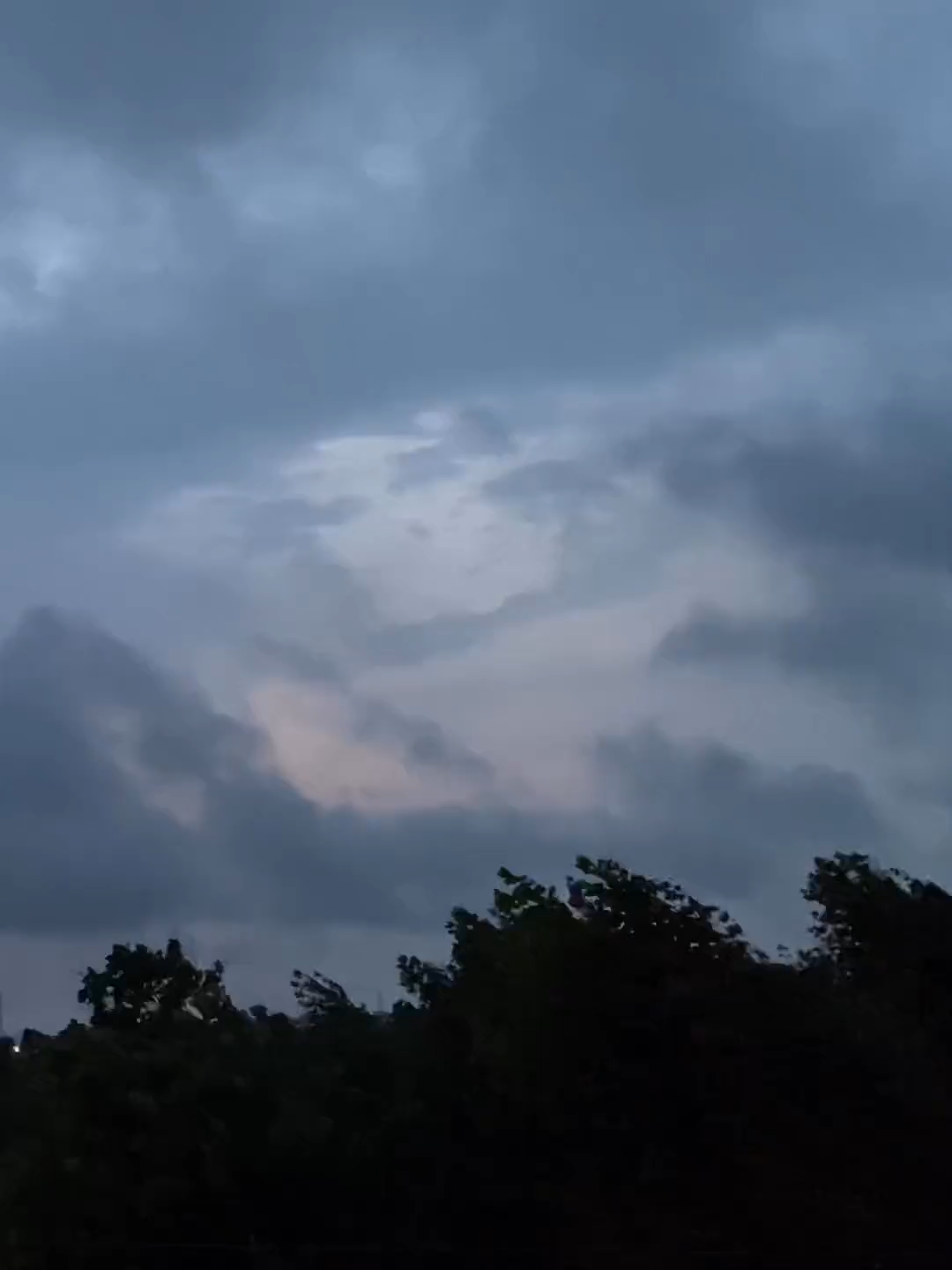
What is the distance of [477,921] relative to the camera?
19.1 meters

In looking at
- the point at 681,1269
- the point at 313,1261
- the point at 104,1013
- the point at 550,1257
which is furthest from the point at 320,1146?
the point at 104,1013

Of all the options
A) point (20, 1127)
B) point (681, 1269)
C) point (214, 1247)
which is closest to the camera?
point (681, 1269)

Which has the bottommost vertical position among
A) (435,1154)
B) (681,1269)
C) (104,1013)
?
(681,1269)

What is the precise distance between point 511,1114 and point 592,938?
190 centimetres

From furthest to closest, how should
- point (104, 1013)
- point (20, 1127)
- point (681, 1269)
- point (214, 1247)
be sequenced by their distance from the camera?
point (104, 1013)
point (20, 1127)
point (214, 1247)
point (681, 1269)

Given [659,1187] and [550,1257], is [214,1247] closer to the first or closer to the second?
[550,1257]

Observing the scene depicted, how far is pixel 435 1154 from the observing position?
17.4 metres

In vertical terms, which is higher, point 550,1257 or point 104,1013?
point 104,1013

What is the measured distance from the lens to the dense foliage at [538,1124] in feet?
54.3

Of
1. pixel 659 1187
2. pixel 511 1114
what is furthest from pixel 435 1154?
pixel 659 1187

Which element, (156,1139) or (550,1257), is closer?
(550,1257)

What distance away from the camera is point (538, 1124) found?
17.2m

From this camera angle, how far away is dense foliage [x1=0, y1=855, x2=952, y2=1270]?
54.3 feet

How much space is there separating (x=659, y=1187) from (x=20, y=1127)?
22.4ft
